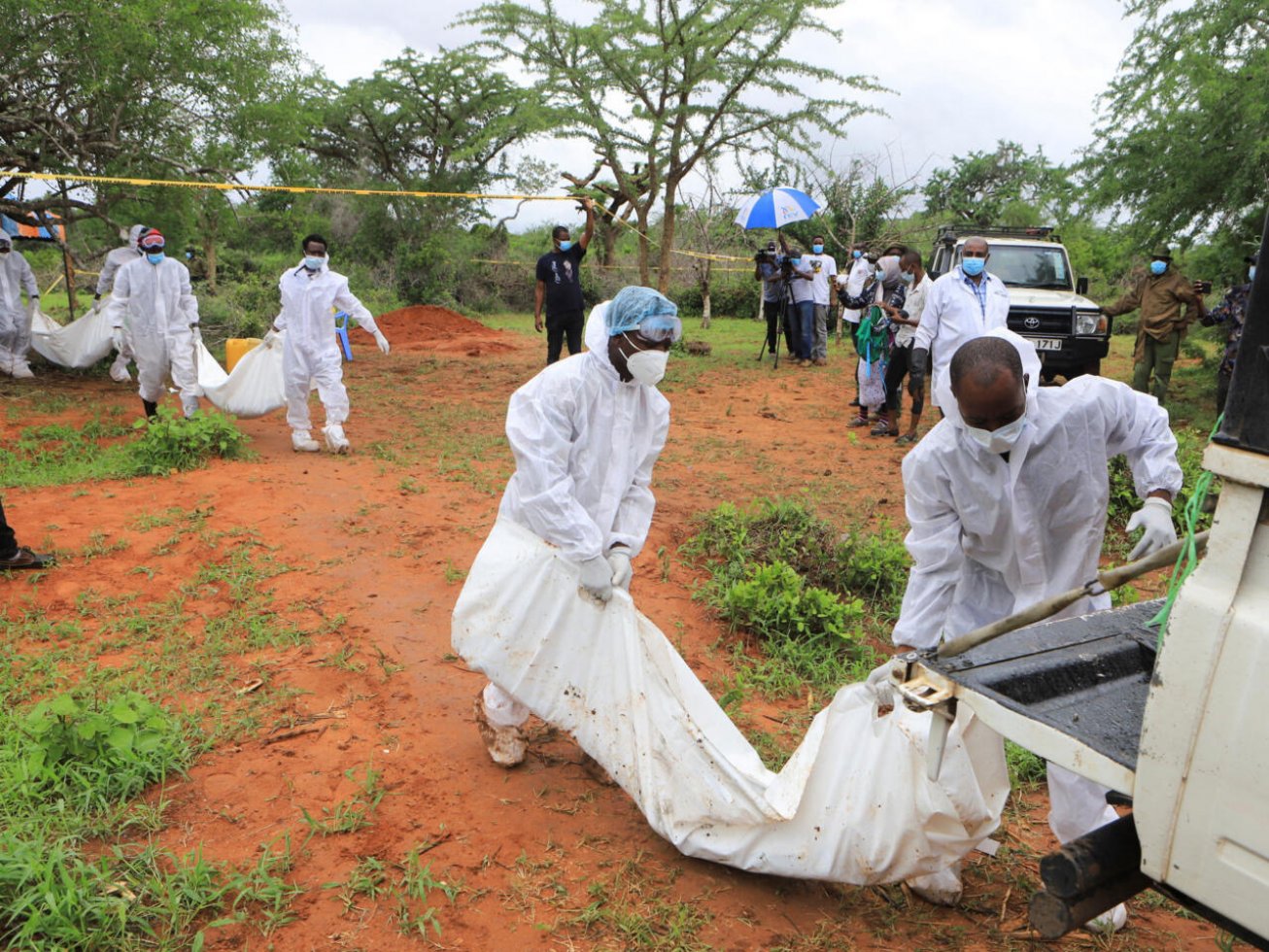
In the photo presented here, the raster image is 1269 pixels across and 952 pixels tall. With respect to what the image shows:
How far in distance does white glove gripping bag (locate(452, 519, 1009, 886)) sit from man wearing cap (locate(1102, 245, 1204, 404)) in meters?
8.41

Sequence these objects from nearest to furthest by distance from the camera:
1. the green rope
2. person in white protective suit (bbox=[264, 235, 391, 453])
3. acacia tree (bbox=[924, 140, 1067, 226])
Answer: the green rope → person in white protective suit (bbox=[264, 235, 391, 453]) → acacia tree (bbox=[924, 140, 1067, 226])

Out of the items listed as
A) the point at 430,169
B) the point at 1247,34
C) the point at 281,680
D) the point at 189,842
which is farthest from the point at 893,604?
the point at 430,169

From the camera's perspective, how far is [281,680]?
3.64 metres

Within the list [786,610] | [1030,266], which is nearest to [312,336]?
[786,610]

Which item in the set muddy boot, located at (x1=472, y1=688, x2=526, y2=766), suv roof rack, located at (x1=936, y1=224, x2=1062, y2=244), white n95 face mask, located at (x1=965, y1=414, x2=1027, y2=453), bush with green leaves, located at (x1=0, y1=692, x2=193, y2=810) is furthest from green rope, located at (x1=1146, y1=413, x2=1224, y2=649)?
suv roof rack, located at (x1=936, y1=224, x2=1062, y2=244)

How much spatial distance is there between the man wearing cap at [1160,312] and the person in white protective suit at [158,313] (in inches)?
354

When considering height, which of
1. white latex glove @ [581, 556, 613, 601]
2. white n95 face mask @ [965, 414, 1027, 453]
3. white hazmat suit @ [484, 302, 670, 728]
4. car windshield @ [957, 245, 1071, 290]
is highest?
car windshield @ [957, 245, 1071, 290]

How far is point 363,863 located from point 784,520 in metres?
3.30

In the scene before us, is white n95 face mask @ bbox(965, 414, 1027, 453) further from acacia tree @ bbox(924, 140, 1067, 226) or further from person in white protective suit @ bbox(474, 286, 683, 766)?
acacia tree @ bbox(924, 140, 1067, 226)

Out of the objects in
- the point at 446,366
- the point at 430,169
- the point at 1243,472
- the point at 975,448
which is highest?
the point at 430,169

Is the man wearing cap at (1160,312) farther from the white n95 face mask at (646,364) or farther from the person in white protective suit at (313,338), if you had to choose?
the white n95 face mask at (646,364)

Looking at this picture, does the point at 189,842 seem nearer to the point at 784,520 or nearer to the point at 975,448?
the point at 975,448

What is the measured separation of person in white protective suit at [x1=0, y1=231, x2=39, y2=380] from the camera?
9.66 meters

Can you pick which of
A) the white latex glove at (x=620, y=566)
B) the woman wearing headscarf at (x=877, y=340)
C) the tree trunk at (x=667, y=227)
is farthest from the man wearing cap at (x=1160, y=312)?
the white latex glove at (x=620, y=566)
